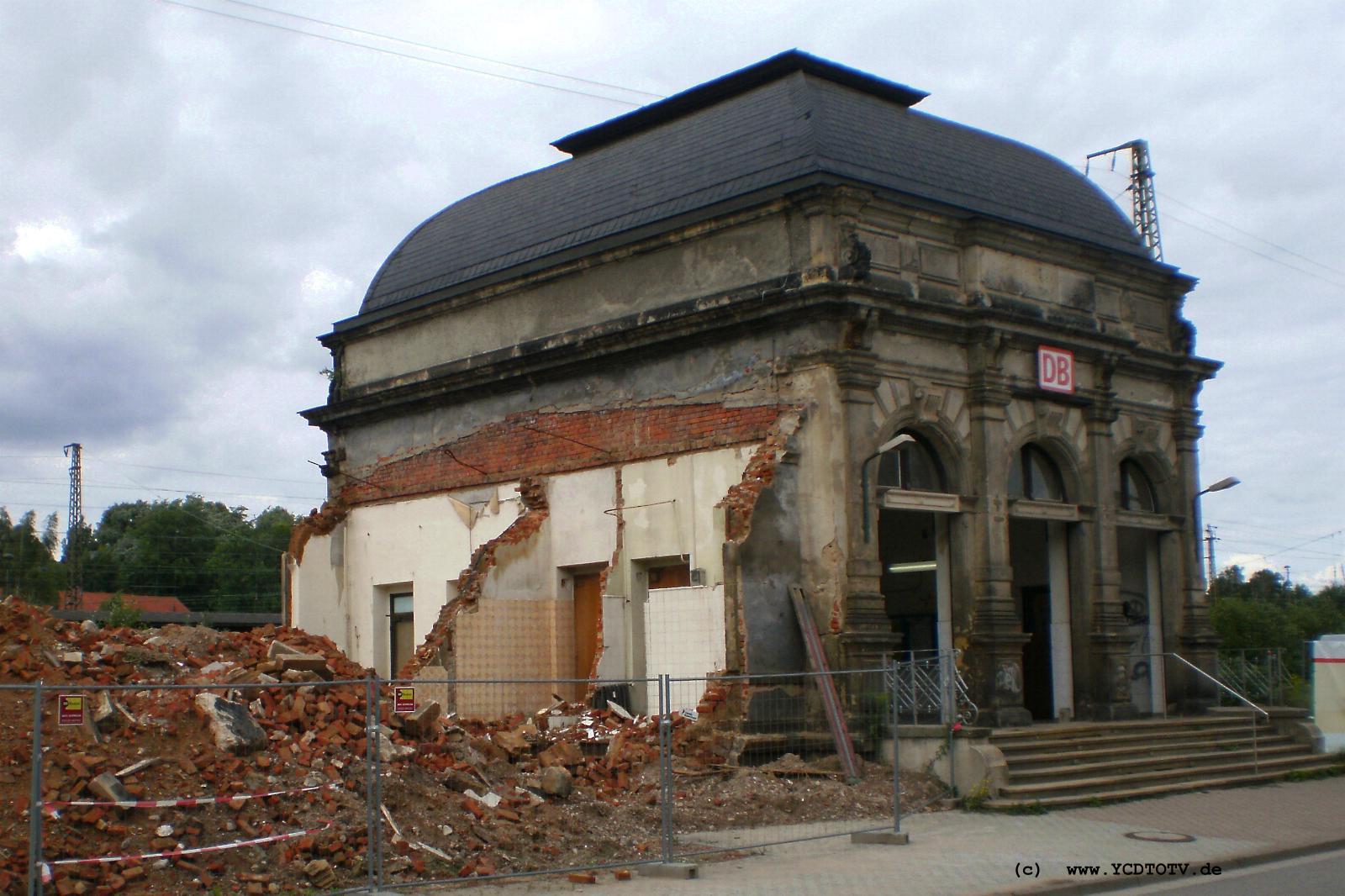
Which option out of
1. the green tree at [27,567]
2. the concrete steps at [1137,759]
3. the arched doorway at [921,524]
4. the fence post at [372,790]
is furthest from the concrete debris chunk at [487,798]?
the green tree at [27,567]

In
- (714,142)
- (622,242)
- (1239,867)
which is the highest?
(714,142)

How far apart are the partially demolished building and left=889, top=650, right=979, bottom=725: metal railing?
599 millimetres

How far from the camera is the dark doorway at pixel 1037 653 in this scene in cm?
2361

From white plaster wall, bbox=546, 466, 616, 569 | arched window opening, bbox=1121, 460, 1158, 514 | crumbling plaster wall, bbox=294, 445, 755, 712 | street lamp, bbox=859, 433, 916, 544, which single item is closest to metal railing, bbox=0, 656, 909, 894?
crumbling plaster wall, bbox=294, 445, 755, 712

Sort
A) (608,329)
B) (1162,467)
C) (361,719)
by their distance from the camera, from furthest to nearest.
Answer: (1162,467) → (608,329) → (361,719)

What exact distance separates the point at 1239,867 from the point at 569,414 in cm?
1261

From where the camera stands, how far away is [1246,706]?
2388 cm

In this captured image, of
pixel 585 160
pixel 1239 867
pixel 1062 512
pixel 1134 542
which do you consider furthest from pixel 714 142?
pixel 1239 867

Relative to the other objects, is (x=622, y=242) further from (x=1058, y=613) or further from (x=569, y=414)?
(x=1058, y=613)

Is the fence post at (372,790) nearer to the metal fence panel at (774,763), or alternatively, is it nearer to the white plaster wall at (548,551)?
the metal fence panel at (774,763)

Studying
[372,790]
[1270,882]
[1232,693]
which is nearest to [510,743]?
[372,790]

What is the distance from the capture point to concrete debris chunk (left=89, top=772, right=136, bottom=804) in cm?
1084

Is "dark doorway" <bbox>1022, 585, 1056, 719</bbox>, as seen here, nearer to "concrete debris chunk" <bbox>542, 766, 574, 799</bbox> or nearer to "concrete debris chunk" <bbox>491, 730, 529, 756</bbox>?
"concrete debris chunk" <bbox>491, 730, 529, 756</bbox>

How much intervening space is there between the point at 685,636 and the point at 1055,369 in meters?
7.58
